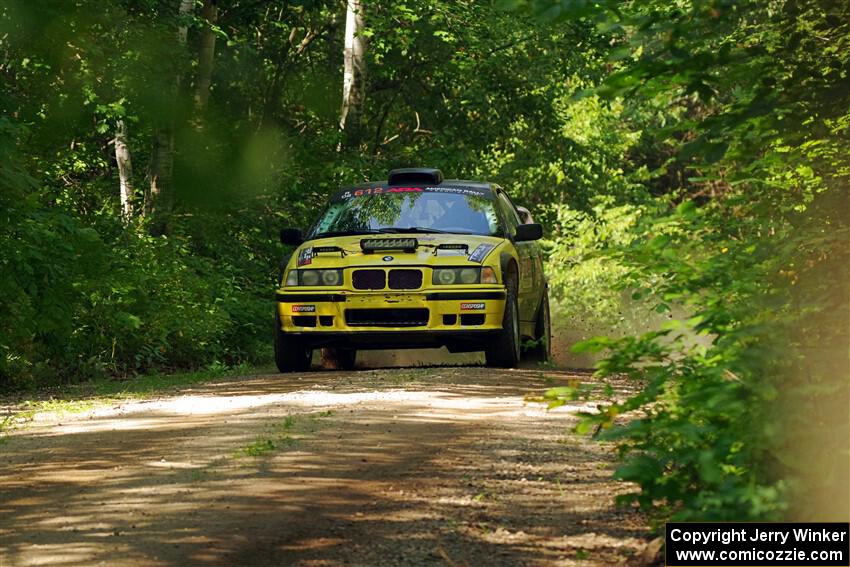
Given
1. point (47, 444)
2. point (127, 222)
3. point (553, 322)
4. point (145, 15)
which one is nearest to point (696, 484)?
point (47, 444)

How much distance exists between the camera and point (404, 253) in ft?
49.8

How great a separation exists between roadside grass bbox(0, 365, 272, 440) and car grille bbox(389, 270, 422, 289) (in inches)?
88.6

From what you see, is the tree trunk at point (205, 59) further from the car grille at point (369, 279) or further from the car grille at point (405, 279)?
the car grille at point (405, 279)

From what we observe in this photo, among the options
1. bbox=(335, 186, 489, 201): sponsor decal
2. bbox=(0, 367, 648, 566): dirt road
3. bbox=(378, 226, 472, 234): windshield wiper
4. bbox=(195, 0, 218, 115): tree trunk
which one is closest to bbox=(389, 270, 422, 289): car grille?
bbox=(378, 226, 472, 234): windshield wiper

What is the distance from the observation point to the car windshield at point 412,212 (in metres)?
15.9

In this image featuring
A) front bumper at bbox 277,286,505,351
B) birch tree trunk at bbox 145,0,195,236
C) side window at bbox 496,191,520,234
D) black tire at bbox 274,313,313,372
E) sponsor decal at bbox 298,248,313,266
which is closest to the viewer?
front bumper at bbox 277,286,505,351

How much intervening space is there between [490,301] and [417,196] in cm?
194

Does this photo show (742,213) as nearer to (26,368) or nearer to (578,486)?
(578,486)

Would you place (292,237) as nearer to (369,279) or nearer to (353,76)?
(369,279)

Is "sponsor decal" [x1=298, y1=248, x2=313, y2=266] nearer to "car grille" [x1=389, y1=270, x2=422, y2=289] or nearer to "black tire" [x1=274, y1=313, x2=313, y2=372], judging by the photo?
"black tire" [x1=274, y1=313, x2=313, y2=372]

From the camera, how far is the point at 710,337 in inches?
298

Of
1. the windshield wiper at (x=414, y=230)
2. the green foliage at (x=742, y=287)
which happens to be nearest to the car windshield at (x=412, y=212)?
the windshield wiper at (x=414, y=230)

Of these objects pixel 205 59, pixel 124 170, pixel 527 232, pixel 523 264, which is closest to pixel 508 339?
pixel 527 232

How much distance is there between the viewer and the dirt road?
665 cm
